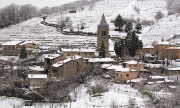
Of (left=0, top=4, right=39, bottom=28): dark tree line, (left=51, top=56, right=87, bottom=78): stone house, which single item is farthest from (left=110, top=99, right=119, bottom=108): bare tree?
(left=0, top=4, right=39, bottom=28): dark tree line

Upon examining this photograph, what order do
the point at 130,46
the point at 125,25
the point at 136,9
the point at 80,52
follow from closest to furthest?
the point at 80,52 → the point at 130,46 → the point at 125,25 → the point at 136,9

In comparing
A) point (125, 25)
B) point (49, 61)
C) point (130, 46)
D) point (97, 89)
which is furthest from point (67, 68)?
point (125, 25)

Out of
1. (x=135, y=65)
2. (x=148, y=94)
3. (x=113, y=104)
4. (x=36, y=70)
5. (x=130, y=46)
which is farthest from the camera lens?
(x=130, y=46)

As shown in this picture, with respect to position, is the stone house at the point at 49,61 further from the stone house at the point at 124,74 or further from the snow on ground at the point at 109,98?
the stone house at the point at 124,74

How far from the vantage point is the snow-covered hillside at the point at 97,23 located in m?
49.8

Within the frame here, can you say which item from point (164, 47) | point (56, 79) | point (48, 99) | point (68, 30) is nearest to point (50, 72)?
point (56, 79)

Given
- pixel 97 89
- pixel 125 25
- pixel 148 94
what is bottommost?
pixel 148 94

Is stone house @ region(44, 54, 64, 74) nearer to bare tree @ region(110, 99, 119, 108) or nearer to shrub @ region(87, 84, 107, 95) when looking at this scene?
shrub @ region(87, 84, 107, 95)

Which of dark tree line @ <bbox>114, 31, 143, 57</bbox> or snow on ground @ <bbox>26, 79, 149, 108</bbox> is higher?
dark tree line @ <bbox>114, 31, 143, 57</bbox>

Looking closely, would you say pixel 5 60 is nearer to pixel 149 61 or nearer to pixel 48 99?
pixel 48 99

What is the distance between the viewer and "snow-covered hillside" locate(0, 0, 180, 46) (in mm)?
49844

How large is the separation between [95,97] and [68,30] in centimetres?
2902

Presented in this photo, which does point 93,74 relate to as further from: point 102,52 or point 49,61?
point 102,52

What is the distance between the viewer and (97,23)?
197ft
